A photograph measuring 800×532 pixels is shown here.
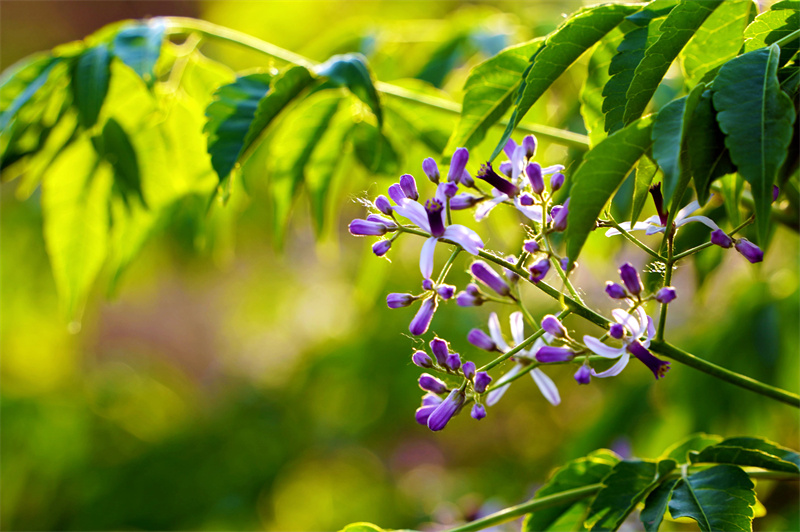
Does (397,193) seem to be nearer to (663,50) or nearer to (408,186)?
(408,186)

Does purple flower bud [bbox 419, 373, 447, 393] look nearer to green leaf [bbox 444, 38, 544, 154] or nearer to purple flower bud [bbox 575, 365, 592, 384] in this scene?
purple flower bud [bbox 575, 365, 592, 384]

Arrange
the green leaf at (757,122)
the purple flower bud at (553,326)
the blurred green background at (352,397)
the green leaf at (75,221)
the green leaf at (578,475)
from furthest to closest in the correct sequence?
the blurred green background at (352,397) < the green leaf at (75,221) < the green leaf at (578,475) < the purple flower bud at (553,326) < the green leaf at (757,122)

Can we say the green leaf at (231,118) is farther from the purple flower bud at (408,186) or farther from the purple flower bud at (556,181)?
the purple flower bud at (556,181)

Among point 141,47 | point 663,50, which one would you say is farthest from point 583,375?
point 141,47

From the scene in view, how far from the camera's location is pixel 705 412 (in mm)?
1582

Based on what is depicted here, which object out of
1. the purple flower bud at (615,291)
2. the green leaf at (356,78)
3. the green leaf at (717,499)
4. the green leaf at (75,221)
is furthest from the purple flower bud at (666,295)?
the green leaf at (75,221)

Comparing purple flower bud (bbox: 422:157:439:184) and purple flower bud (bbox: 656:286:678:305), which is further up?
purple flower bud (bbox: 422:157:439:184)

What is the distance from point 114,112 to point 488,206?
893 mm

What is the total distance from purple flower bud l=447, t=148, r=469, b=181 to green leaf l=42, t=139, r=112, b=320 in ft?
2.75

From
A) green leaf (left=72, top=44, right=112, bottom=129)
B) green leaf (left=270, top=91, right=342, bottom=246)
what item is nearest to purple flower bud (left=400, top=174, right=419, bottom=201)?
green leaf (left=270, top=91, right=342, bottom=246)

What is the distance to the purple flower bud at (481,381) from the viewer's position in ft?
2.33

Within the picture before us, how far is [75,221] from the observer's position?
129cm

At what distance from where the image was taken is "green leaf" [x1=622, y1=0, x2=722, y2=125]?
674 mm

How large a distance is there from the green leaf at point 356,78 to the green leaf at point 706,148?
1.49ft
